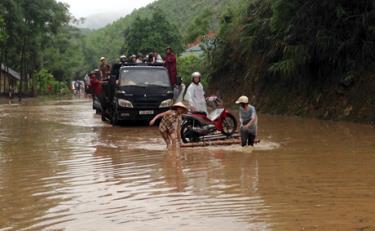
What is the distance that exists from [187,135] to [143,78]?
6.25 m

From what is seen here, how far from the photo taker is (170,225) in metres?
6.31

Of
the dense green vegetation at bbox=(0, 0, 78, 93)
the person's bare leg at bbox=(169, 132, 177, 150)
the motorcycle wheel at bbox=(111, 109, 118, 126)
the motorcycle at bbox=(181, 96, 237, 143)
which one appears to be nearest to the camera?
the person's bare leg at bbox=(169, 132, 177, 150)

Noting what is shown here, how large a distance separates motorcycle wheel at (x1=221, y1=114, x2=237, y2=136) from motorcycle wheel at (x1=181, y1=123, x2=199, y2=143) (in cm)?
84

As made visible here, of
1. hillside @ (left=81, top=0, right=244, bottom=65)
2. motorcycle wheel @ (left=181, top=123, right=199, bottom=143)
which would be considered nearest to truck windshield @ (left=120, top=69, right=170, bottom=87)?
motorcycle wheel @ (left=181, top=123, right=199, bottom=143)

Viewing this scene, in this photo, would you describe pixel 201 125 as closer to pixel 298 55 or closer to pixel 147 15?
pixel 298 55

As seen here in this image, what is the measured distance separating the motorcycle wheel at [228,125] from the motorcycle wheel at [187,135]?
84 centimetres

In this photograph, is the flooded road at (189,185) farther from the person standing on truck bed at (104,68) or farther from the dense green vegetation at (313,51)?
the person standing on truck bed at (104,68)

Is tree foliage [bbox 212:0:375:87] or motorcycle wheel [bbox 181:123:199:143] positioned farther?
tree foliage [bbox 212:0:375:87]

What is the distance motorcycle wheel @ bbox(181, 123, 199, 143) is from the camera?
14.2m

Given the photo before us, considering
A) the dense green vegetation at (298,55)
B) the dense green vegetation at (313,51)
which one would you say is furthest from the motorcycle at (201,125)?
the dense green vegetation at (313,51)

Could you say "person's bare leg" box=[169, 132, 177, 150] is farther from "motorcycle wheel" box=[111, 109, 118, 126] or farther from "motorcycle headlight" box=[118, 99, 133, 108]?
"motorcycle wheel" box=[111, 109, 118, 126]

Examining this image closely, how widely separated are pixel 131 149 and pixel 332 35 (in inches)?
357

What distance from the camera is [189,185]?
8586 mm

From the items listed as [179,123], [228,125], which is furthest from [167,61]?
[179,123]
